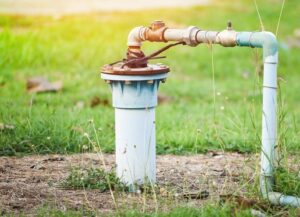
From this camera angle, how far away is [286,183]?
3.67 meters

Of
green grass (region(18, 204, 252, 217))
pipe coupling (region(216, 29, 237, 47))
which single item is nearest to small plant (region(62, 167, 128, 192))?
green grass (region(18, 204, 252, 217))

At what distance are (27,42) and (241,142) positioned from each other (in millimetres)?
3763

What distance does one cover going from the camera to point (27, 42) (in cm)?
816

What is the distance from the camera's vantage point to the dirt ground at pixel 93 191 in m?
3.67

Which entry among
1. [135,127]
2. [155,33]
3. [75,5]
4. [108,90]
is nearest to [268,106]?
[135,127]

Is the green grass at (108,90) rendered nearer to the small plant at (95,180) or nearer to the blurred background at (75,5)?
the blurred background at (75,5)

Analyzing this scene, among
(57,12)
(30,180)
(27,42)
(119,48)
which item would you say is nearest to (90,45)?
(119,48)

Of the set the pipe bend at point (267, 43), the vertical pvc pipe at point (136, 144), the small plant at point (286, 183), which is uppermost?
the pipe bend at point (267, 43)

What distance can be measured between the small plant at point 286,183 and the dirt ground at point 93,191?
0.16 meters

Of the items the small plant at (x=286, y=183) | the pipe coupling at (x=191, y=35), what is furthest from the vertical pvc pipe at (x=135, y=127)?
the small plant at (x=286, y=183)

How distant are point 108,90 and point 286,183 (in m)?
4.04

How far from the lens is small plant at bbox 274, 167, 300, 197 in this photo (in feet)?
12.0

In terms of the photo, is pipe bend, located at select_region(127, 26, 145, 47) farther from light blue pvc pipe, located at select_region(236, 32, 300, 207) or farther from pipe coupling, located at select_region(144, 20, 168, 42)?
light blue pvc pipe, located at select_region(236, 32, 300, 207)

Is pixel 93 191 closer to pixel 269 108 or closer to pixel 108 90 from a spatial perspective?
pixel 269 108
